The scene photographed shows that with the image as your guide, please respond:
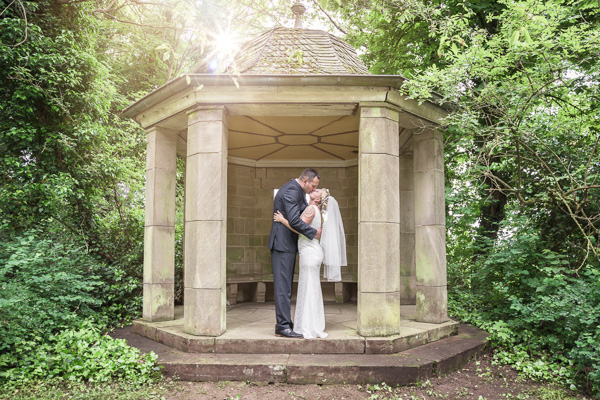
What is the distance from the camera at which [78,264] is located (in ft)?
24.2

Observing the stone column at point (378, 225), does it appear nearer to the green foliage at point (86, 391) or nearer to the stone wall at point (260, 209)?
the green foliage at point (86, 391)

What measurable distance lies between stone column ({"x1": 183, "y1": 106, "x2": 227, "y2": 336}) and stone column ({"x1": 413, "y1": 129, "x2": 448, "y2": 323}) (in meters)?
3.06

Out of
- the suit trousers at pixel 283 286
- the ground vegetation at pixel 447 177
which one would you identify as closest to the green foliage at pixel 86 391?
the ground vegetation at pixel 447 177

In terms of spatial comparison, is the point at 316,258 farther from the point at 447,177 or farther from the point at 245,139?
the point at 447,177

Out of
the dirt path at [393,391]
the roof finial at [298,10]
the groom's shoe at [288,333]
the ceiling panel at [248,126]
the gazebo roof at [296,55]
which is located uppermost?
the roof finial at [298,10]

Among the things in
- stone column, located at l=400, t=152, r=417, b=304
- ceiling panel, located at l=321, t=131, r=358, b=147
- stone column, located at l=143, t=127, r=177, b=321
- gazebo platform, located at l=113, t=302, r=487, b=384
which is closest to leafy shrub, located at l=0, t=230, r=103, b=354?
stone column, located at l=143, t=127, r=177, b=321

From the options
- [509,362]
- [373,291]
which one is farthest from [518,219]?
[373,291]

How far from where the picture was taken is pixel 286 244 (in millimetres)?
5406

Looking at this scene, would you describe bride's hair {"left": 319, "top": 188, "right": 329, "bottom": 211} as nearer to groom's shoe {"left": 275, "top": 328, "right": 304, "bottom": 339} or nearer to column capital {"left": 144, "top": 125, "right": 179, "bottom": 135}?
groom's shoe {"left": 275, "top": 328, "right": 304, "bottom": 339}

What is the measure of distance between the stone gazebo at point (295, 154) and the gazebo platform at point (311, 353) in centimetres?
23

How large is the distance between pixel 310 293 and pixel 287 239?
771mm

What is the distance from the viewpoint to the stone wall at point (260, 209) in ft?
29.1

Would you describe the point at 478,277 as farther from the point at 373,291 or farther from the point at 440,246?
the point at 373,291

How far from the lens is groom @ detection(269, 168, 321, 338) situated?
17.2 ft
